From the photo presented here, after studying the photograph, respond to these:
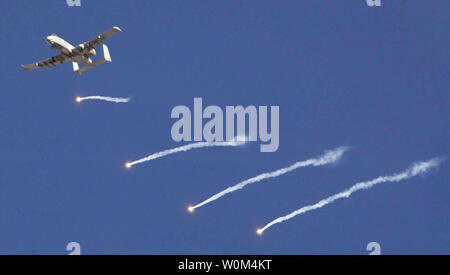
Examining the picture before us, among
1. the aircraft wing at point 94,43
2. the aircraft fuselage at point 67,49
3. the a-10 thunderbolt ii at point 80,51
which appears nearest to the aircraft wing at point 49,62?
the a-10 thunderbolt ii at point 80,51

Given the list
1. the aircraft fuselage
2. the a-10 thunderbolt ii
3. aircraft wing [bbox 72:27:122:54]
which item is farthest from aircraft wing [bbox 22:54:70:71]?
aircraft wing [bbox 72:27:122:54]

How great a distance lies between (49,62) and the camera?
398ft

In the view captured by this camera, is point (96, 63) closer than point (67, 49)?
No

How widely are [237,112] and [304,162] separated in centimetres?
1102

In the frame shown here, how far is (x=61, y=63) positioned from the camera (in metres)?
121

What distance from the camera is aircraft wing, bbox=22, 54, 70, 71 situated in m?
→ 119

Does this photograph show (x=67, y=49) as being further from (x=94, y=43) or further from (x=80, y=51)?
(x=94, y=43)

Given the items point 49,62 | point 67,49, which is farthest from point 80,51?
point 49,62

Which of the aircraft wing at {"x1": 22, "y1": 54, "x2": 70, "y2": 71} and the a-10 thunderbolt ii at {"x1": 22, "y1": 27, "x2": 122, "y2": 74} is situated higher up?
the aircraft wing at {"x1": 22, "y1": 54, "x2": 70, "y2": 71}

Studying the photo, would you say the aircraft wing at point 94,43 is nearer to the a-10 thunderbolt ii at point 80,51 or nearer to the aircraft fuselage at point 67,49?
the a-10 thunderbolt ii at point 80,51

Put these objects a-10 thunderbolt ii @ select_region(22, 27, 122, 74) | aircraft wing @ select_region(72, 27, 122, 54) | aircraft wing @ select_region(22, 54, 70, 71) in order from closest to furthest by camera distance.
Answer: aircraft wing @ select_region(72, 27, 122, 54) < a-10 thunderbolt ii @ select_region(22, 27, 122, 74) < aircraft wing @ select_region(22, 54, 70, 71)

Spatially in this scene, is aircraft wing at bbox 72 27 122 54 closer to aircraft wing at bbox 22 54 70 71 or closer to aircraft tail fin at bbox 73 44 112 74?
aircraft tail fin at bbox 73 44 112 74
